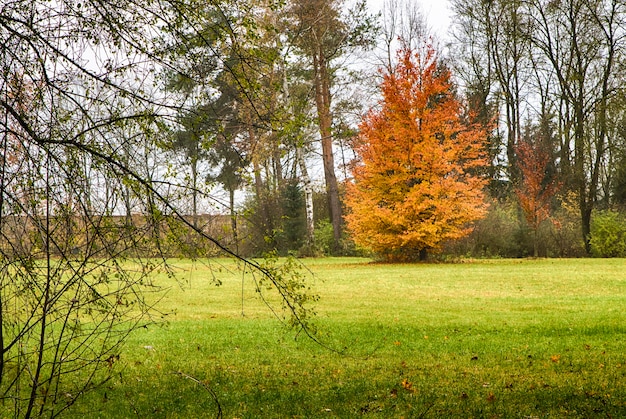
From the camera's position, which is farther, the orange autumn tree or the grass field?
the orange autumn tree

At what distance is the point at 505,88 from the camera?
30391 mm

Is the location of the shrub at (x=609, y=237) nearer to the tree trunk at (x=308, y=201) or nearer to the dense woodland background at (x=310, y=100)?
the dense woodland background at (x=310, y=100)

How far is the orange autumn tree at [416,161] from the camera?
21828 millimetres

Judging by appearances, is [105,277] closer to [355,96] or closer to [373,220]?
[373,220]

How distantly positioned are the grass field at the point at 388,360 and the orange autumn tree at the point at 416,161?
8.33m

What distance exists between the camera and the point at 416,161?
22016 mm

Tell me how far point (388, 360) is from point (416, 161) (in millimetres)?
15501

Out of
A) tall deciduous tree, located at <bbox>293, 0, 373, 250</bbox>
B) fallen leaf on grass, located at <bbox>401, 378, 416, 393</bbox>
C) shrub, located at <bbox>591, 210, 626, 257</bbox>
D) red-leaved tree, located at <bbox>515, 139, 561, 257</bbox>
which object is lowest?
fallen leaf on grass, located at <bbox>401, 378, 416, 393</bbox>

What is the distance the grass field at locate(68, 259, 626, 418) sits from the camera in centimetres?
528

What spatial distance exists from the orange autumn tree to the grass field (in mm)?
8327

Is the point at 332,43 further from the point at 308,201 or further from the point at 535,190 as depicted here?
the point at 535,190

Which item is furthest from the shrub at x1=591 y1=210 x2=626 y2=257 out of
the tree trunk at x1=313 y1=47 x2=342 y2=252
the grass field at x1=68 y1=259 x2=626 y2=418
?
the grass field at x1=68 y1=259 x2=626 y2=418

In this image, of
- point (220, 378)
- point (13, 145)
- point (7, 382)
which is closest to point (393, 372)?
point (220, 378)

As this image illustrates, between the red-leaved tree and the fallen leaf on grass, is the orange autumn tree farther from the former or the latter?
the fallen leaf on grass
